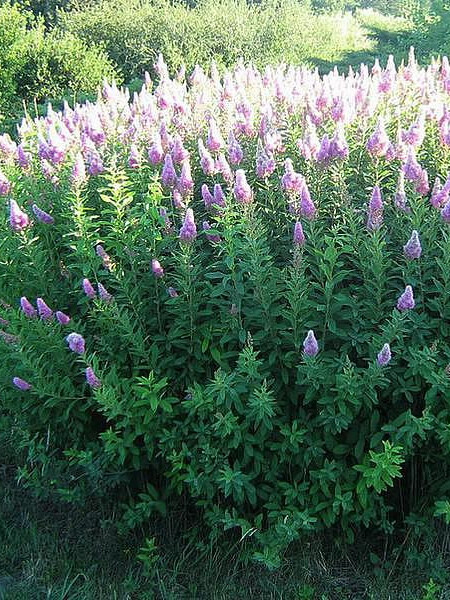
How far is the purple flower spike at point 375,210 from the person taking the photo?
9.45ft

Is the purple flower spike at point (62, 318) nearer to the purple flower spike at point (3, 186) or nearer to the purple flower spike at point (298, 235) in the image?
the purple flower spike at point (3, 186)

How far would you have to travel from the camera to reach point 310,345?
2.71 meters

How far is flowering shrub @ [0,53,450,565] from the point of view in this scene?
9.53 feet

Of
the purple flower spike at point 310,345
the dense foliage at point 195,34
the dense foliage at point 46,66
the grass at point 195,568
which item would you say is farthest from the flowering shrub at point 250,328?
the dense foliage at point 195,34

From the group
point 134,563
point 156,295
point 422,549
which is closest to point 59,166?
point 156,295

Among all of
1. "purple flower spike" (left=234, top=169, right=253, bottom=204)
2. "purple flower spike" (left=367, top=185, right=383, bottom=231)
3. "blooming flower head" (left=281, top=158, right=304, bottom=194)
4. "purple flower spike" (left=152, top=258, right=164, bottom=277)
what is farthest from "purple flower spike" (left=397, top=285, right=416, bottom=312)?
"purple flower spike" (left=152, top=258, right=164, bottom=277)

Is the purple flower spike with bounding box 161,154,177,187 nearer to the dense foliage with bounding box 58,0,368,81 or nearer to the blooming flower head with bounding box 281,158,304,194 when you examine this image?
the blooming flower head with bounding box 281,158,304,194

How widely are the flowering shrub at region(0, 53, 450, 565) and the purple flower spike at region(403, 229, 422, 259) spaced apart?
0.01 meters

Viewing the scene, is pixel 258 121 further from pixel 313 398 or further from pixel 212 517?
pixel 212 517

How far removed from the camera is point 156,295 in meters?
3.25

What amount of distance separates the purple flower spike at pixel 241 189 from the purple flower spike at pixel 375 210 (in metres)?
0.51

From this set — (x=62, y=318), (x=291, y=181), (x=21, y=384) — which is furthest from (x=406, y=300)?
(x=21, y=384)

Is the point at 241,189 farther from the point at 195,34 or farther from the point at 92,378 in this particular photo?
the point at 195,34

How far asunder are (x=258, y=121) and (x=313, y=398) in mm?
1737
